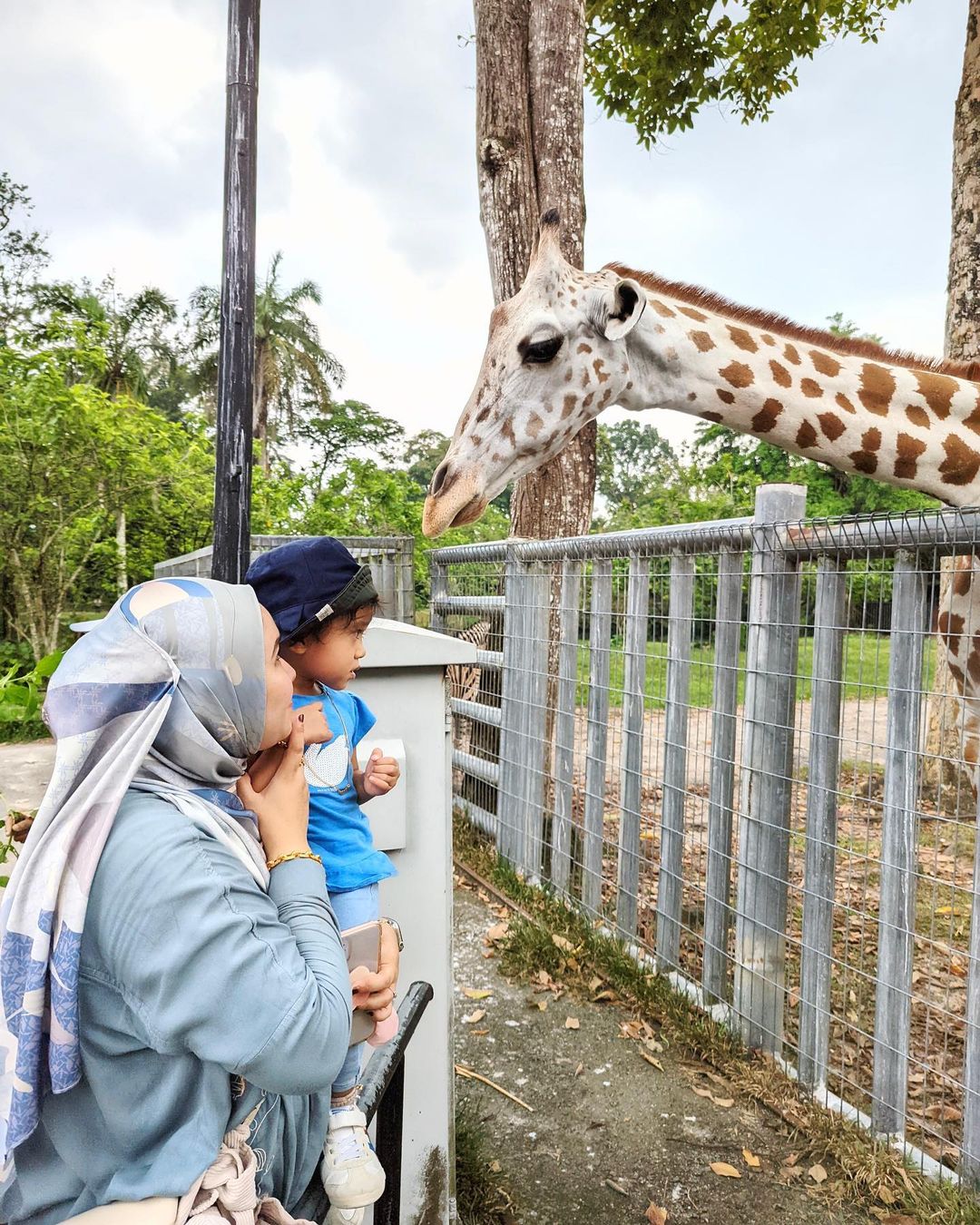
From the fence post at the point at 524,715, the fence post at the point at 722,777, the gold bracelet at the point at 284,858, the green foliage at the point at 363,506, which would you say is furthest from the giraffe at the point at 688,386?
the green foliage at the point at 363,506

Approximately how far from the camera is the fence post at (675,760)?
3.61 meters

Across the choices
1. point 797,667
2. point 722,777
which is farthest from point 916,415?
point 722,777

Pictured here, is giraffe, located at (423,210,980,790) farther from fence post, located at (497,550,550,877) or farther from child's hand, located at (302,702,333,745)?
child's hand, located at (302,702,333,745)

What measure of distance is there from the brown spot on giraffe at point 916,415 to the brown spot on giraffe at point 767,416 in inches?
18.4

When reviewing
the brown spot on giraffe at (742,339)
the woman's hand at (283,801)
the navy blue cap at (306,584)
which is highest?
the brown spot on giraffe at (742,339)

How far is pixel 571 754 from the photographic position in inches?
175

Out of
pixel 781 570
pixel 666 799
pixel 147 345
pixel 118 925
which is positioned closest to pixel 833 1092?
pixel 666 799

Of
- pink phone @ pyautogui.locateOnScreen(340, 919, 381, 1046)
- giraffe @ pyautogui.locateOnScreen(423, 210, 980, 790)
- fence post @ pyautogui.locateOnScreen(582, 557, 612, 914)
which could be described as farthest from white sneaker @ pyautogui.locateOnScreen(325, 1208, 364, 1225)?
fence post @ pyautogui.locateOnScreen(582, 557, 612, 914)

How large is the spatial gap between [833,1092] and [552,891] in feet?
6.23

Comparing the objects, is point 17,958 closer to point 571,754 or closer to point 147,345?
point 571,754

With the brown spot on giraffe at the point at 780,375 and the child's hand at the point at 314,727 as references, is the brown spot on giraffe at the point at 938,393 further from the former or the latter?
the child's hand at the point at 314,727

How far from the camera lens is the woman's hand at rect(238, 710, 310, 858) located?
1.25 meters

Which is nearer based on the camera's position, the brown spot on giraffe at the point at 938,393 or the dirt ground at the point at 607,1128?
the dirt ground at the point at 607,1128

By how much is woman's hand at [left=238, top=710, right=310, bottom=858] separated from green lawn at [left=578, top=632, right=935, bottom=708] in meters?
1.93
